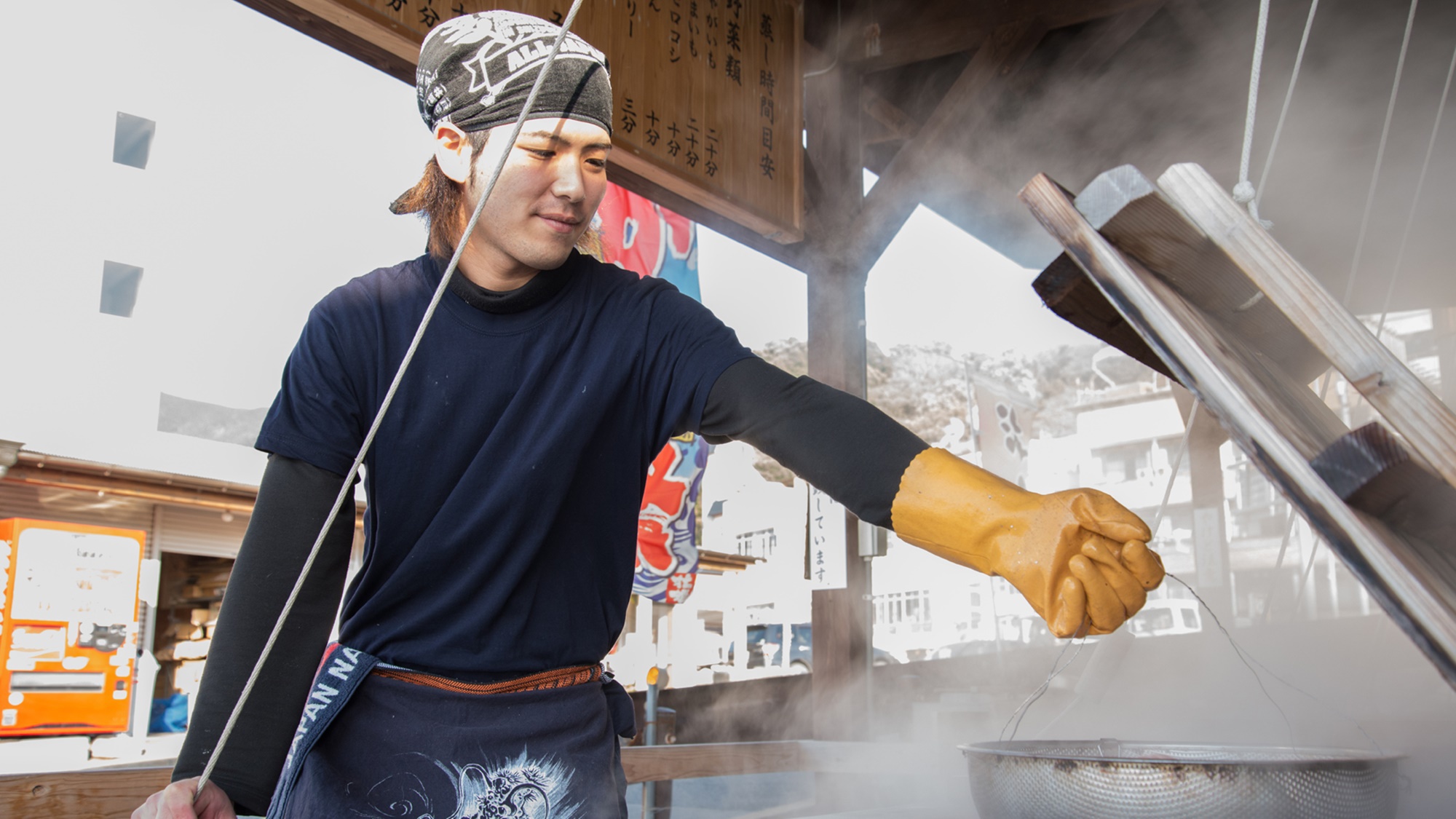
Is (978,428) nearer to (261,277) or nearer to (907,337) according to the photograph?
(261,277)

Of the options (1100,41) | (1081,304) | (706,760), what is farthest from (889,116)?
(1081,304)

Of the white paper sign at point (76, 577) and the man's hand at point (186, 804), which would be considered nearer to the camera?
the man's hand at point (186, 804)

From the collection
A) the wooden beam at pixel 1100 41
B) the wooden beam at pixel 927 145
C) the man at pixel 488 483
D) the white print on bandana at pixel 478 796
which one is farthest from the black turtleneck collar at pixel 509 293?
the wooden beam at pixel 1100 41

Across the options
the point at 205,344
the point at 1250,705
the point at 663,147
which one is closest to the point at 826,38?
the point at 663,147

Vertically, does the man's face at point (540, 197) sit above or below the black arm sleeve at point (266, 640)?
above

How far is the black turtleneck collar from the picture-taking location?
140 centimetres

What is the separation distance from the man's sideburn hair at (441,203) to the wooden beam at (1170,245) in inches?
31.0

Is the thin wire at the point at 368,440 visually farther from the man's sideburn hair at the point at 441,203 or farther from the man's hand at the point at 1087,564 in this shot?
the man's hand at the point at 1087,564

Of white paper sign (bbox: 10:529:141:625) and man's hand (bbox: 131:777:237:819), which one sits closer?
man's hand (bbox: 131:777:237:819)

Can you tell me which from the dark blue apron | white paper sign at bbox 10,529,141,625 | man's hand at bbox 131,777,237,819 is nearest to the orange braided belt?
the dark blue apron

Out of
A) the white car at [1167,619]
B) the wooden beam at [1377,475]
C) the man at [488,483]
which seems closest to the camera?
the wooden beam at [1377,475]

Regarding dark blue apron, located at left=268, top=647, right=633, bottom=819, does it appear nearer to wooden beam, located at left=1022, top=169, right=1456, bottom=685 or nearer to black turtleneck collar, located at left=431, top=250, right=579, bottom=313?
black turtleneck collar, located at left=431, top=250, right=579, bottom=313

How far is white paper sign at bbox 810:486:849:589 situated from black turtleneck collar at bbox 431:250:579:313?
3355 mm

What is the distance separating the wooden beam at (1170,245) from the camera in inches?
38.2
